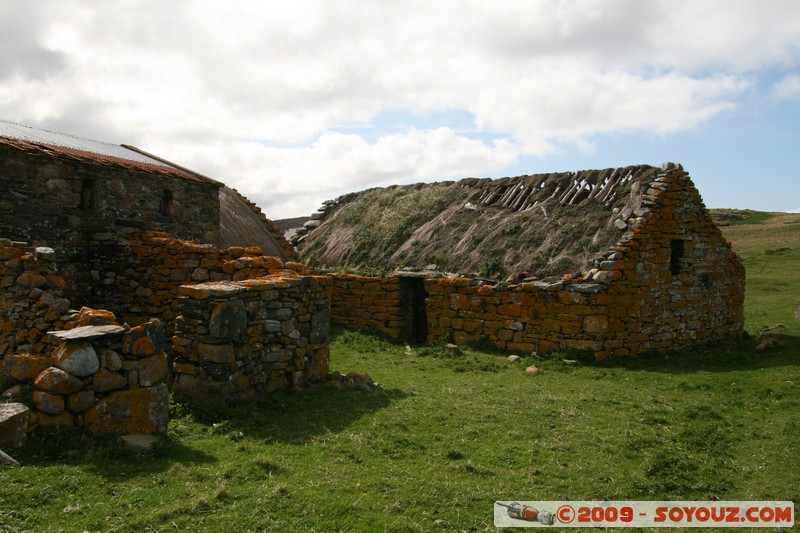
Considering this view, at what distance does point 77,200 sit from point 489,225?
981 cm

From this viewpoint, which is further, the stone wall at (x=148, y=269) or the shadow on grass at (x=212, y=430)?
the stone wall at (x=148, y=269)

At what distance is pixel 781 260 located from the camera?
28.7 metres

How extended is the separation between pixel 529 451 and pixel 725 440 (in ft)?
9.02

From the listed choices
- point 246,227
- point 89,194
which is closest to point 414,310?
point 246,227

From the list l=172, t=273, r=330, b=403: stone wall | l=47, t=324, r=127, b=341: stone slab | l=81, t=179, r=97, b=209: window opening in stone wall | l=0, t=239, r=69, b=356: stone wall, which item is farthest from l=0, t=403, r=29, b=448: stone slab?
l=81, t=179, r=97, b=209: window opening in stone wall

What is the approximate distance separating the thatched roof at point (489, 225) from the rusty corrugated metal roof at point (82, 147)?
5879mm

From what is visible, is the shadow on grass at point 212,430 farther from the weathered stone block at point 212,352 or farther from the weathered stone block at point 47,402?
the weathered stone block at point 212,352

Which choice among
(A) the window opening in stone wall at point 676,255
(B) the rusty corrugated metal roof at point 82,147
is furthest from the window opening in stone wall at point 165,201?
(A) the window opening in stone wall at point 676,255

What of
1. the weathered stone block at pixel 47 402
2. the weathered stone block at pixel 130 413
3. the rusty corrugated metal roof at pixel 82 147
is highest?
the rusty corrugated metal roof at pixel 82 147

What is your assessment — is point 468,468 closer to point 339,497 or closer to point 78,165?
point 339,497

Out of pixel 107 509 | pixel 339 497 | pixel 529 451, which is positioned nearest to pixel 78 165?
pixel 107 509

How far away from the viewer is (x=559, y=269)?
1314cm

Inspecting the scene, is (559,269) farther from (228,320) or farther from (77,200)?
(77,200)

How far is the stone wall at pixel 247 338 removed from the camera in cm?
684
